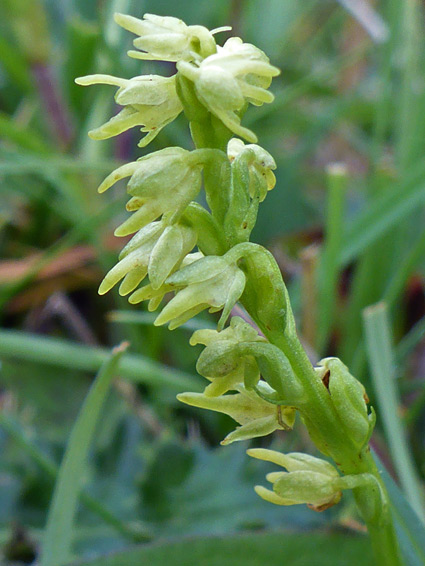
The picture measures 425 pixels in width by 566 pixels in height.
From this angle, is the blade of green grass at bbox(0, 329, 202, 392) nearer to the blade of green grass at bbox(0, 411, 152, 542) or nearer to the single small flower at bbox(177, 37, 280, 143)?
the blade of green grass at bbox(0, 411, 152, 542)

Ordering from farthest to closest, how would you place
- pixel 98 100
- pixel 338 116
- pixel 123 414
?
pixel 338 116, pixel 98 100, pixel 123 414

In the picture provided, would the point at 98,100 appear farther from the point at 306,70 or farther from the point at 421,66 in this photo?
the point at 421,66

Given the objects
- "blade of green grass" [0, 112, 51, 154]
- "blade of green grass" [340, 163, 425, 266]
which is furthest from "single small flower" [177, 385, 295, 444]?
"blade of green grass" [0, 112, 51, 154]

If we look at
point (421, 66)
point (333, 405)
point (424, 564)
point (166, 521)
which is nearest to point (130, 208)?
point (333, 405)

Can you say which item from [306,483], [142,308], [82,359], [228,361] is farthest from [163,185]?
[142,308]

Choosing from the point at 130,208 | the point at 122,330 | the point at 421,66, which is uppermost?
the point at 421,66

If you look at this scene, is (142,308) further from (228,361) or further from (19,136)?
(228,361)

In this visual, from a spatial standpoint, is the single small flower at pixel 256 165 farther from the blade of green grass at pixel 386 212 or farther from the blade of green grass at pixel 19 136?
the blade of green grass at pixel 19 136

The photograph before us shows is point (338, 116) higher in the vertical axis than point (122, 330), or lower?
higher

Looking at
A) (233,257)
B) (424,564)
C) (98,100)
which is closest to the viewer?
(233,257)
